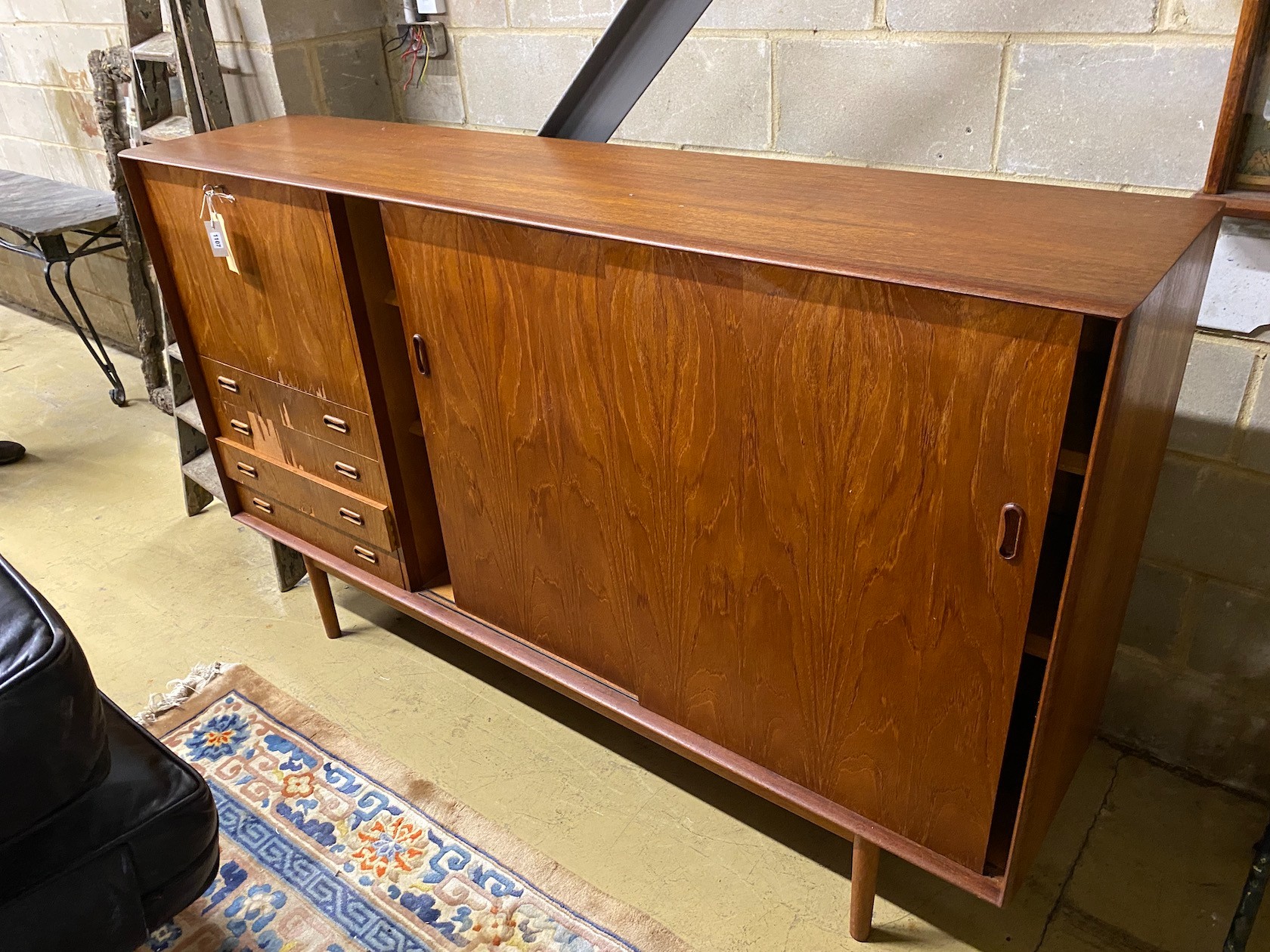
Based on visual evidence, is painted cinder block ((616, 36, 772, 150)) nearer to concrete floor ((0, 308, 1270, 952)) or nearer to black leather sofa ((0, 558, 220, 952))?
concrete floor ((0, 308, 1270, 952))

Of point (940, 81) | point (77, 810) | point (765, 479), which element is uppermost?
point (940, 81)

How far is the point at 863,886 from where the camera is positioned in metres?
1.31

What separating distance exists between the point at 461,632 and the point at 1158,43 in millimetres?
1392

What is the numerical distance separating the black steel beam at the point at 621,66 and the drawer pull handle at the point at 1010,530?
0.97m

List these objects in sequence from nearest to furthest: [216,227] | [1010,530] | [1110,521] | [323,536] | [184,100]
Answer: [1010,530] → [1110,521] → [216,227] → [323,536] → [184,100]

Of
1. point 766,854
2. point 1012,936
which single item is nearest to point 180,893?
point 766,854

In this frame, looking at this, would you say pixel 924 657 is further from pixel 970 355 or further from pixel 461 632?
pixel 461 632

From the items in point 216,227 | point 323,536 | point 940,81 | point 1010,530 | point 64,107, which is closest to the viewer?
point 1010,530

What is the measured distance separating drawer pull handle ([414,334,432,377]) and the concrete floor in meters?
0.75

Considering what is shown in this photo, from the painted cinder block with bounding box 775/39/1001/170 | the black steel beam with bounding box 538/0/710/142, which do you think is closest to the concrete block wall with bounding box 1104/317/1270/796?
the painted cinder block with bounding box 775/39/1001/170

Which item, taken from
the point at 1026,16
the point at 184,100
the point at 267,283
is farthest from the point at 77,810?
the point at 184,100

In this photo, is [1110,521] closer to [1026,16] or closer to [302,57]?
[1026,16]

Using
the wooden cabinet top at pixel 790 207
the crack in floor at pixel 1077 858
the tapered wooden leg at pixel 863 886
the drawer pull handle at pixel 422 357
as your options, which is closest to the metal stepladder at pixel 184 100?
the wooden cabinet top at pixel 790 207

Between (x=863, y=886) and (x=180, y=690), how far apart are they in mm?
1409
